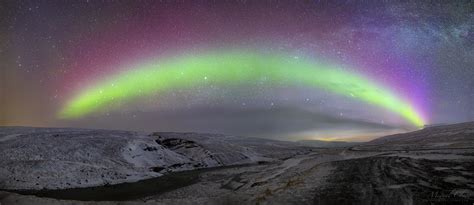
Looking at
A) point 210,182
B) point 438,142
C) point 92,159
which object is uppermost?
point 438,142

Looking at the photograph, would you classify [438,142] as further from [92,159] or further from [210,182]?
[92,159]

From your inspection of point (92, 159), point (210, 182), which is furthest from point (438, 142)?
point (92, 159)

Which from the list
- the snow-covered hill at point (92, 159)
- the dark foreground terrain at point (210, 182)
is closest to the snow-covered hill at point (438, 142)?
the dark foreground terrain at point (210, 182)

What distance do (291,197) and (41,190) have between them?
24.9 meters

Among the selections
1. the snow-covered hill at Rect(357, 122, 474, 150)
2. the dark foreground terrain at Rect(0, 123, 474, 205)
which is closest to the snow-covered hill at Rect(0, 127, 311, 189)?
the dark foreground terrain at Rect(0, 123, 474, 205)

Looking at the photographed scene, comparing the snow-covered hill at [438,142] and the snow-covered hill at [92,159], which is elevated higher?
the snow-covered hill at [438,142]

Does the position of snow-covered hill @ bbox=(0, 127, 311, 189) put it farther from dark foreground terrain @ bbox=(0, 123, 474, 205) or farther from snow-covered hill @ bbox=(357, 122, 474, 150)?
A: snow-covered hill @ bbox=(357, 122, 474, 150)

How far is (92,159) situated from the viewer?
1865 inches

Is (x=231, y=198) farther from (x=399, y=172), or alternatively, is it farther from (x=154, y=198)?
(x=399, y=172)

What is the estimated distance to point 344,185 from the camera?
87.8ft

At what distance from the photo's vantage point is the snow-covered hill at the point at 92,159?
37.3 m

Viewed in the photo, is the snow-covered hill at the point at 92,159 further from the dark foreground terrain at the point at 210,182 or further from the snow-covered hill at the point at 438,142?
the snow-covered hill at the point at 438,142

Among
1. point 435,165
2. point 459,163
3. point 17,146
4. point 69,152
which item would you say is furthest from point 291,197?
point 17,146

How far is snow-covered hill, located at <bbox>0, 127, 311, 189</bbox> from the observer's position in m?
37.3
